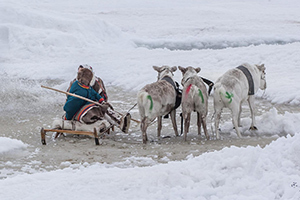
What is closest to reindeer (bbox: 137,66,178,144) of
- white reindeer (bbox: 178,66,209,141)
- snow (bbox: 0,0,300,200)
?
white reindeer (bbox: 178,66,209,141)

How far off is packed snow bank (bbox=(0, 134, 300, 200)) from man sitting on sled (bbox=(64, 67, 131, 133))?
99.3 inches

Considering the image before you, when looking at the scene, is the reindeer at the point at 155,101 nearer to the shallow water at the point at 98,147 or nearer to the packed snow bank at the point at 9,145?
the shallow water at the point at 98,147

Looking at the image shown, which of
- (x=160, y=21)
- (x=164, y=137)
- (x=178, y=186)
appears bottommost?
(x=164, y=137)

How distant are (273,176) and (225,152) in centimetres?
71

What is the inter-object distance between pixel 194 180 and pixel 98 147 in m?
2.75

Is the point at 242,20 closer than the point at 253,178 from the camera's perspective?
No

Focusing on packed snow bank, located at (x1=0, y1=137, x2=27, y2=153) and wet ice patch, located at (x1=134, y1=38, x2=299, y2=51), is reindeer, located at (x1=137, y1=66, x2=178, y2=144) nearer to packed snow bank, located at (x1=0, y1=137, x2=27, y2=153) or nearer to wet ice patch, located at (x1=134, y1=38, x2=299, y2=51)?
packed snow bank, located at (x1=0, y1=137, x2=27, y2=153)

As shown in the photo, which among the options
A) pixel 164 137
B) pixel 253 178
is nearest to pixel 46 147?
pixel 164 137

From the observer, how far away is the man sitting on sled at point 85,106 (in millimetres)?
6961

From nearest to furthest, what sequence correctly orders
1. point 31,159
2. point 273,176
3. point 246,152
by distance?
point 273,176 → point 246,152 → point 31,159

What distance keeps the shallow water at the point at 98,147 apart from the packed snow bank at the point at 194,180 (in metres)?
1.13

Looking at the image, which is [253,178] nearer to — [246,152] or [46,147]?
[246,152]

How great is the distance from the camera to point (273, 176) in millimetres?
3779

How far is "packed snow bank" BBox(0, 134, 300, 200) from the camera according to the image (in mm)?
3676
